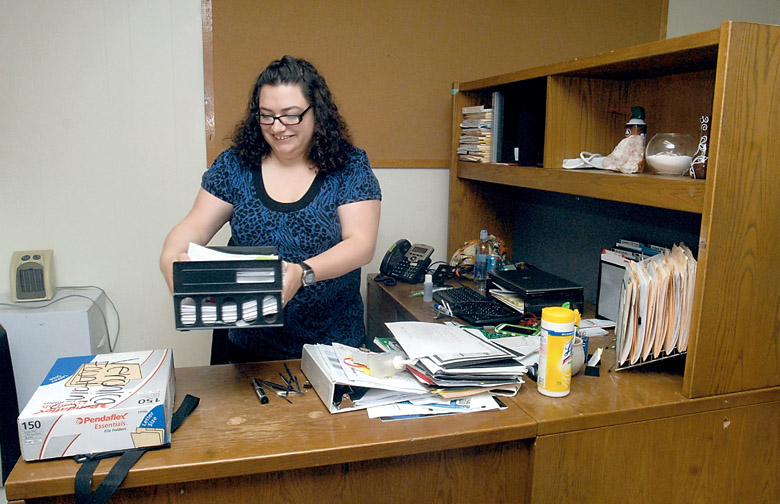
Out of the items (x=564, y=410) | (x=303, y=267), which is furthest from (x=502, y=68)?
(x=564, y=410)

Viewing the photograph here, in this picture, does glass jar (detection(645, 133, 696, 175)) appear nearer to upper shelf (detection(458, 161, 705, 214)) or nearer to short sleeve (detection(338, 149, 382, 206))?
upper shelf (detection(458, 161, 705, 214))

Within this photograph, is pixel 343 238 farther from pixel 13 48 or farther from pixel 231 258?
pixel 13 48

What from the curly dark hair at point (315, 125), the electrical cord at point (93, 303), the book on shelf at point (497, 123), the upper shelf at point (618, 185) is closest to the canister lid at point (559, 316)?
the upper shelf at point (618, 185)

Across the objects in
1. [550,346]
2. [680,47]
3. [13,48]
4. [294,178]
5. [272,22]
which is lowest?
[550,346]

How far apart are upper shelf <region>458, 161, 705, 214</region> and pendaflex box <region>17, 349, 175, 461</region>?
1.19 metres

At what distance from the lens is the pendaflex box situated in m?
1.08

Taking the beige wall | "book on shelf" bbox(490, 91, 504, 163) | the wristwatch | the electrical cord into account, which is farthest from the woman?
the electrical cord

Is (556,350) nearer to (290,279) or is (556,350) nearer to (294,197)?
(290,279)

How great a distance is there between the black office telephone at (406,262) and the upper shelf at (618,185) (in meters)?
0.51

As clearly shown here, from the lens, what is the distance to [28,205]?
8.30 ft

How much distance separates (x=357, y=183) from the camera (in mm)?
1792

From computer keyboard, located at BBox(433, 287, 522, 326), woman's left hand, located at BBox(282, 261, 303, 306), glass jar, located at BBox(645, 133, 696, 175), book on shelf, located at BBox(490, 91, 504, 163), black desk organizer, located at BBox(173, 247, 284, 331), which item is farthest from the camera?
book on shelf, located at BBox(490, 91, 504, 163)

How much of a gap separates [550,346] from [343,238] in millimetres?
721

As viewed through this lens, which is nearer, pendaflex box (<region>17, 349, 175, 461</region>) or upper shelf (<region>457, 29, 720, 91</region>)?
pendaflex box (<region>17, 349, 175, 461</region>)
